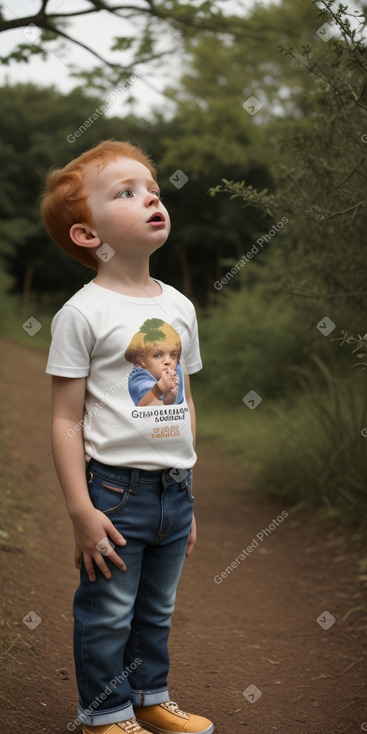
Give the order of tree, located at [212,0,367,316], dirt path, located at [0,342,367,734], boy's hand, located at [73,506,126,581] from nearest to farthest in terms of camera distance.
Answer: boy's hand, located at [73,506,126,581], dirt path, located at [0,342,367,734], tree, located at [212,0,367,316]

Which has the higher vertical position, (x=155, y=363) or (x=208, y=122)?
(x=155, y=363)

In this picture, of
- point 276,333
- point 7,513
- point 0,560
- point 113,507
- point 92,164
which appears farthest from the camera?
point 276,333

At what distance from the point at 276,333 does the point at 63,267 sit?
8.87m

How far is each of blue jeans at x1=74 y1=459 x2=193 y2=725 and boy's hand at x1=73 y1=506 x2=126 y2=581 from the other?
0.03 meters

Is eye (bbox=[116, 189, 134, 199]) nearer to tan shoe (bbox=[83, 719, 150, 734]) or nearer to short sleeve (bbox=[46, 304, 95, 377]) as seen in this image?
short sleeve (bbox=[46, 304, 95, 377])

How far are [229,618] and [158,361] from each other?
1785 mm

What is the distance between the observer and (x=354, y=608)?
11.7ft

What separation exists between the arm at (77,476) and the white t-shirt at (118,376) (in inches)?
1.2

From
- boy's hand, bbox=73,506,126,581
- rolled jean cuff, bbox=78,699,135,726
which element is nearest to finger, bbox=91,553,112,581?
boy's hand, bbox=73,506,126,581

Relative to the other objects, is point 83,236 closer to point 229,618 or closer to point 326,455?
point 229,618

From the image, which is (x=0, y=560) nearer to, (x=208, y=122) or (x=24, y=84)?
(x=208, y=122)

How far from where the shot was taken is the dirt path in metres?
2.51

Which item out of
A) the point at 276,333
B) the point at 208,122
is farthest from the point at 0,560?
the point at 208,122

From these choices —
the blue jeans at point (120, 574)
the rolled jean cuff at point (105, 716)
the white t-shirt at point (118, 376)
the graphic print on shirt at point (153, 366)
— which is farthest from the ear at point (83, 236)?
the rolled jean cuff at point (105, 716)
